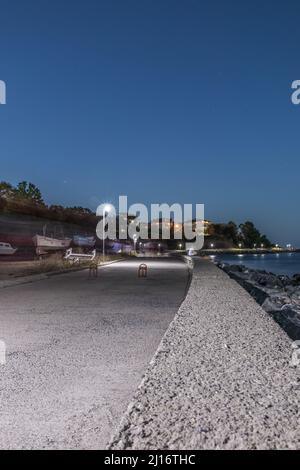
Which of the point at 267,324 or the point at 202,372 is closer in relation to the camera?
the point at 202,372

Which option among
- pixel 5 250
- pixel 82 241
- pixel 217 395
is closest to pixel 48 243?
pixel 82 241

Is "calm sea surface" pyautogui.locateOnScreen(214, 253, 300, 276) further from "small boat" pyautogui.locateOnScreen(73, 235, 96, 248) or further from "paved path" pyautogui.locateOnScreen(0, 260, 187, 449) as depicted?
"paved path" pyautogui.locateOnScreen(0, 260, 187, 449)

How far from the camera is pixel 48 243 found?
60.1m

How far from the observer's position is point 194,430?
3557 millimetres

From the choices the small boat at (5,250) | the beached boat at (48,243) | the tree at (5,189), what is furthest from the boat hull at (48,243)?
the tree at (5,189)

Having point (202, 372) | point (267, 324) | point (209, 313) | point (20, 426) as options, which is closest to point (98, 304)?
point (209, 313)

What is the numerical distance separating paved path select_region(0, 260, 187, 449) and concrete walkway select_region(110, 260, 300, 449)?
0.43m

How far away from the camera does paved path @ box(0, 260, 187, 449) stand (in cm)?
417

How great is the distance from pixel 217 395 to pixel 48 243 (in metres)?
57.4

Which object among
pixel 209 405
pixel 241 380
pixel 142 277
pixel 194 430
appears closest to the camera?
pixel 194 430

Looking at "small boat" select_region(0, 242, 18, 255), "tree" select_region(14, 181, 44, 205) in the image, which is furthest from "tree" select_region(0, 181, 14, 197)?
"small boat" select_region(0, 242, 18, 255)

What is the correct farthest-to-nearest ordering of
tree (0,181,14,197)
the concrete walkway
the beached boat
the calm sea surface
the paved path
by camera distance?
tree (0,181,14,197), the calm sea surface, the beached boat, the paved path, the concrete walkway

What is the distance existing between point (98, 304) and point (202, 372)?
7.87 m
